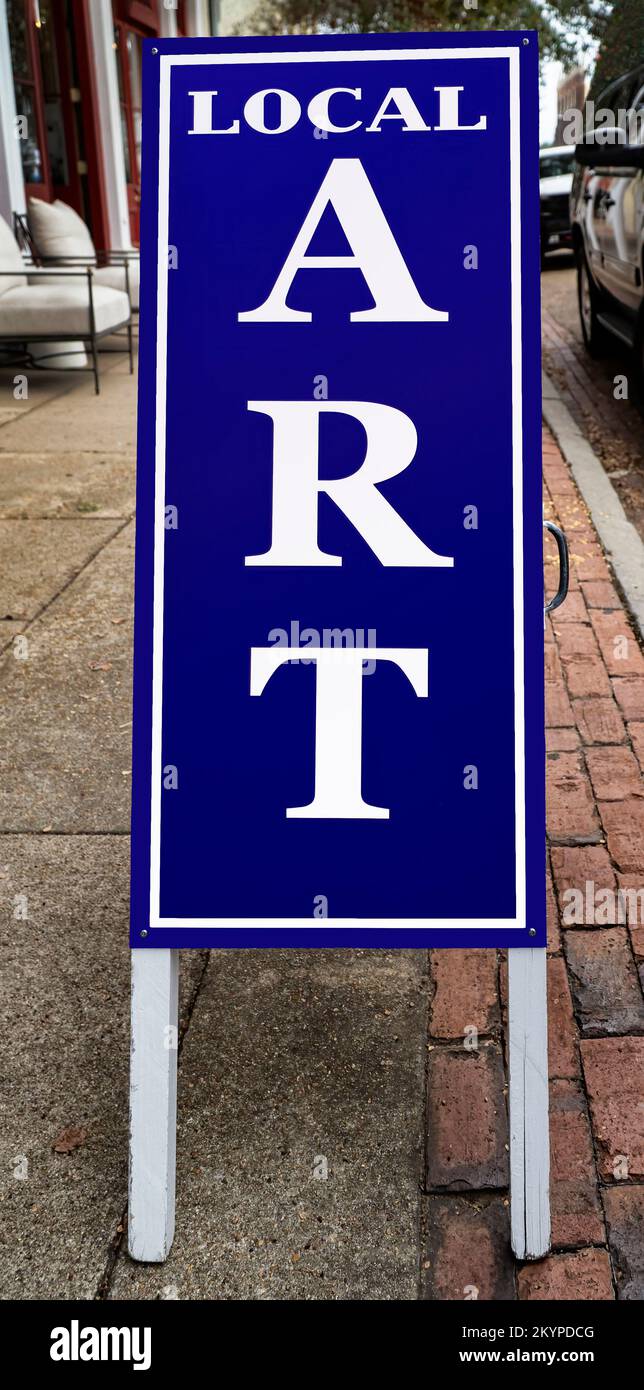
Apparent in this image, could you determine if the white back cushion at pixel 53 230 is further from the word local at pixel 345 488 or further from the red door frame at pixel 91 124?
the word local at pixel 345 488

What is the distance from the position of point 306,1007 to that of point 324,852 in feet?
2.44

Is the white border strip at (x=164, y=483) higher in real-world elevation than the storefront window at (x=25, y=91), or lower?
lower

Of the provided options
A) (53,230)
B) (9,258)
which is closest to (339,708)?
(9,258)

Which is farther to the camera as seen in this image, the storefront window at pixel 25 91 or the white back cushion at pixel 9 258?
the storefront window at pixel 25 91

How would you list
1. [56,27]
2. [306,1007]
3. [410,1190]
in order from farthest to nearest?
[56,27]
[306,1007]
[410,1190]

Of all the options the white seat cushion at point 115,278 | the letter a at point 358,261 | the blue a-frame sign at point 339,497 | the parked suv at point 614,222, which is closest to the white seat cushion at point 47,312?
the white seat cushion at point 115,278

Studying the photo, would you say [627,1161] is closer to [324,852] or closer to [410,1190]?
[410,1190]

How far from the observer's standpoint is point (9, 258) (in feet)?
32.8

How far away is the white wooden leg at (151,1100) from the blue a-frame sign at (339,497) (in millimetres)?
68

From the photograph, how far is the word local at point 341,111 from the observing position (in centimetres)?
201

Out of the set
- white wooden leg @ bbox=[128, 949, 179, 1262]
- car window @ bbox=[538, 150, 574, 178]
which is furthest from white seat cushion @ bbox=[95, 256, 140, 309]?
car window @ bbox=[538, 150, 574, 178]

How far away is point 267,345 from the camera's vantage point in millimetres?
2049

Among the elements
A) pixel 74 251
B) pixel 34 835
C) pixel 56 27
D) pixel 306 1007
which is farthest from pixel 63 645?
pixel 56 27

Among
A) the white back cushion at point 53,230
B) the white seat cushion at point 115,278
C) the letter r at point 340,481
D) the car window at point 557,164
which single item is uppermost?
the car window at point 557,164
